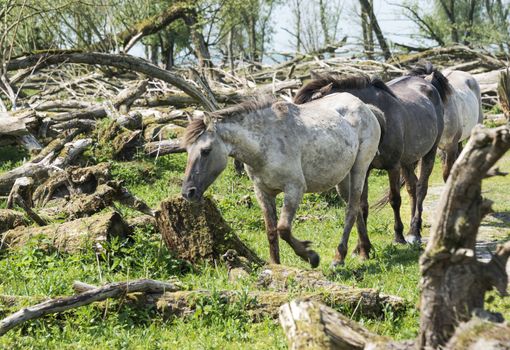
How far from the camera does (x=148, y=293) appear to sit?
6.38m

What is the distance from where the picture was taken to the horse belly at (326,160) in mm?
8469

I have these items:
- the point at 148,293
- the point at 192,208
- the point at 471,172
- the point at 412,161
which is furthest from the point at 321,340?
the point at 412,161

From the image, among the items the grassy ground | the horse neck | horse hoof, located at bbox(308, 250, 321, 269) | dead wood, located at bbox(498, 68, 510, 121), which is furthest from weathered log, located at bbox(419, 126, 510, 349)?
dead wood, located at bbox(498, 68, 510, 121)

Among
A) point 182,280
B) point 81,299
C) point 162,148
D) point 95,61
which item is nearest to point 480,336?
point 81,299

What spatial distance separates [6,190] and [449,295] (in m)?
10.3

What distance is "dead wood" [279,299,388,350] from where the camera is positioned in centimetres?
394

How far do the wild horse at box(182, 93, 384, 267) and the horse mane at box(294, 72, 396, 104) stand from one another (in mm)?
1008

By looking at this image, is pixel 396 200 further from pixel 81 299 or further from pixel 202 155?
pixel 81 299

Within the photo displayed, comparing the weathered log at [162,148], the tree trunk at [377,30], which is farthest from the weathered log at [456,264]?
the tree trunk at [377,30]

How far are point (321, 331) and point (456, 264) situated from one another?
0.84 m

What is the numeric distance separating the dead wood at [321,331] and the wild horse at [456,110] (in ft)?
31.1

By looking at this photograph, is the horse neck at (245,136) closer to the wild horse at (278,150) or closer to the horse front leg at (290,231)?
the wild horse at (278,150)

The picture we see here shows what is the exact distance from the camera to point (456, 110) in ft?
43.5

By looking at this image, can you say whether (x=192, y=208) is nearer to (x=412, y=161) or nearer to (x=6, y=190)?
(x=412, y=161)
